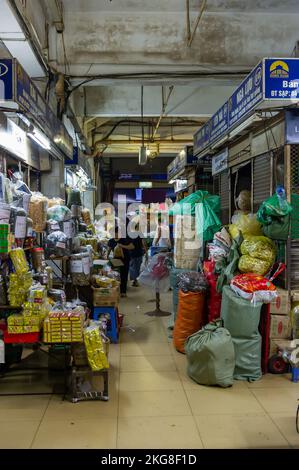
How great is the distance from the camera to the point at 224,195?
658 centimetres

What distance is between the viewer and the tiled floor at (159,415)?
9.02ft

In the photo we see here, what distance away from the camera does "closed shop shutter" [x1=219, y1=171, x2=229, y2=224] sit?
6409mm

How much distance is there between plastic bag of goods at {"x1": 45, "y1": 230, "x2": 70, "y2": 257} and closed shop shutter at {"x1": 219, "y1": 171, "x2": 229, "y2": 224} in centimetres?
297

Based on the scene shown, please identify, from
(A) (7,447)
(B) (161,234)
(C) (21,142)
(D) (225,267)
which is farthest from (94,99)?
(A) (7,447)

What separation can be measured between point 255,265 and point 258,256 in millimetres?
101

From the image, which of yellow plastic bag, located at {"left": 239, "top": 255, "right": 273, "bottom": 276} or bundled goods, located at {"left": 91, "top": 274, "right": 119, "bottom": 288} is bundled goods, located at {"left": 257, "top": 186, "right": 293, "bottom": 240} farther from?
bundled goods, located at {"left": 91, "top": 274, "right": 119, "bottom": 288}

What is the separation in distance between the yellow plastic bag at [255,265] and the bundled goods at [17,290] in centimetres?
215

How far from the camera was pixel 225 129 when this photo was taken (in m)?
5.12

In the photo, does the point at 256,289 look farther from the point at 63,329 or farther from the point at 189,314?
the point at 63,329

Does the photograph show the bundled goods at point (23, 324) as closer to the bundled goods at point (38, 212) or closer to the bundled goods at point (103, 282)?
the bundled goods at point (38, 212)

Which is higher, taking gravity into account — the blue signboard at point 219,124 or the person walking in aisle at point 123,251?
the blue signboard at point 219,124

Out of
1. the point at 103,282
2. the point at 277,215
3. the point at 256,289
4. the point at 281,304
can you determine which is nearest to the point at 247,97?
the point at 277,215

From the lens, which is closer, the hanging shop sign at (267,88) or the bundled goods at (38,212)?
the hanging shop sign at (267,88)

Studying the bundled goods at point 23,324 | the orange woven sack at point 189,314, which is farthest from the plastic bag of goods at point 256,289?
the bundled goods at point 23,324
